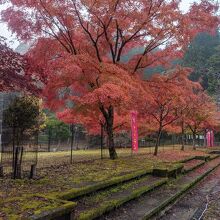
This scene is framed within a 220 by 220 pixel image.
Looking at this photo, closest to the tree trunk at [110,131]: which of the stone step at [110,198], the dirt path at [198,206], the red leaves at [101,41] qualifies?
the red leaves at [101,41]

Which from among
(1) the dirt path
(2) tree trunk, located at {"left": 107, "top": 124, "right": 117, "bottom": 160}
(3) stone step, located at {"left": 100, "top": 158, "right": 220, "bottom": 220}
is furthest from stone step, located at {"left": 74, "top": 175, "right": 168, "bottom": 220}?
(2) tree trunk, located at {"left": 107, "top": 124, "right": 117, "bottom": 160}

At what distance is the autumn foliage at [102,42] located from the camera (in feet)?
36.4

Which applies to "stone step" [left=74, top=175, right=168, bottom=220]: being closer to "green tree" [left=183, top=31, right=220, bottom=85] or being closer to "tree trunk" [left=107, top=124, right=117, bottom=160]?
"tree trunk" [left=107, top=124, right=117, bottom=160]

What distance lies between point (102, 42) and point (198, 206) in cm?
920

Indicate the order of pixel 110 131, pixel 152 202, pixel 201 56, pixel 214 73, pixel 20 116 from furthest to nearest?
pixel 201 56, pixel 214 73, pixel 110 131, pixel 20 116, pixel 152 202

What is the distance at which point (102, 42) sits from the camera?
14844 millimetres

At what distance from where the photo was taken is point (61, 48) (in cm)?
1323

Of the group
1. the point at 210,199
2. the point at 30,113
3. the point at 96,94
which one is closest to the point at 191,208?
the point at 210,199

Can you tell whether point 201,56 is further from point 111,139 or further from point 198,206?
point 198,206

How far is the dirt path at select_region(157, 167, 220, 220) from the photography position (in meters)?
7.80

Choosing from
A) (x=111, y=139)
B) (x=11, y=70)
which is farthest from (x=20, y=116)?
(x=111, y=139)

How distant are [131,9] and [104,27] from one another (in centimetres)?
153

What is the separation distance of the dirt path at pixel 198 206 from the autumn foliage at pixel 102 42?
397 centimetres

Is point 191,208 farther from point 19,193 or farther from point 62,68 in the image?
point 62,68
